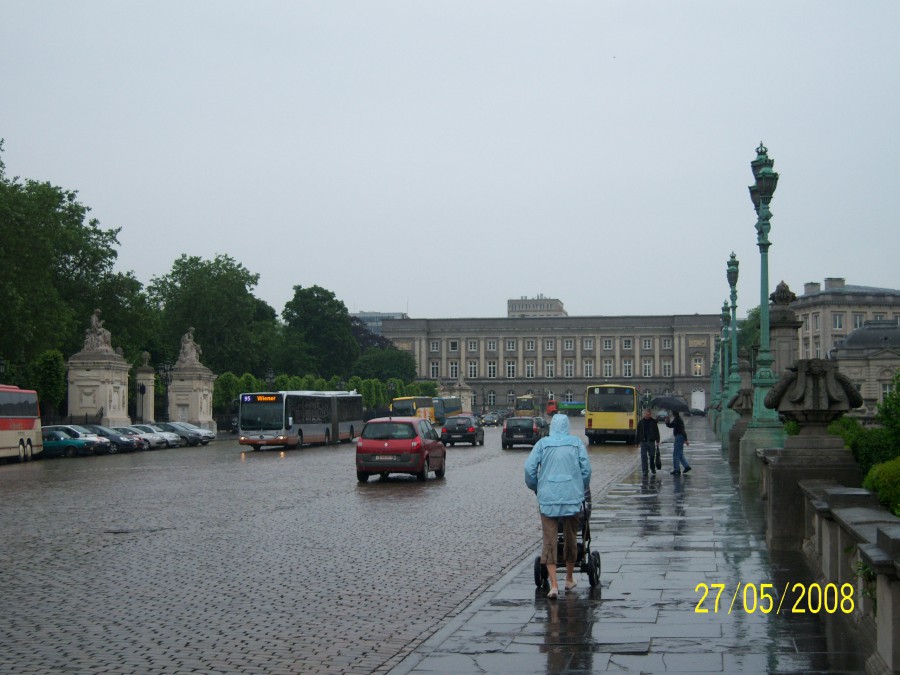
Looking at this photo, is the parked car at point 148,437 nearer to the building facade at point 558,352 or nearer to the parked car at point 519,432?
the parked car at point 519,432

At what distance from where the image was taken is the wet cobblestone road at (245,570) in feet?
29.3

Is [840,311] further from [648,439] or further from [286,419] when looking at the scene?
[648,439]

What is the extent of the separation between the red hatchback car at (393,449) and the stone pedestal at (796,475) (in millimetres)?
15455

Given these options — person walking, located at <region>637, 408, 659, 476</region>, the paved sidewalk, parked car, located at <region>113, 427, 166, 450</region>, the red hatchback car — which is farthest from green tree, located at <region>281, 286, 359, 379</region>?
the paved sidewalk

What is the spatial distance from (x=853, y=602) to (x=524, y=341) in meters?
175

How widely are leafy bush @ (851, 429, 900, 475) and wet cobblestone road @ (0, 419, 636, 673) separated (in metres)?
4.12

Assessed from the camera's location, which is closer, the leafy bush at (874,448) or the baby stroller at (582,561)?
the baby stroller at (582,561)

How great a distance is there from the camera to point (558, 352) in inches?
7234

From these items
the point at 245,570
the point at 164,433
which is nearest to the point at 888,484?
the point at 245,570

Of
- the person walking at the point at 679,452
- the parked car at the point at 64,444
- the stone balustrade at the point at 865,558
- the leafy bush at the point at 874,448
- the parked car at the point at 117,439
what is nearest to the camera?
the stone balustrade at the point at 865,558

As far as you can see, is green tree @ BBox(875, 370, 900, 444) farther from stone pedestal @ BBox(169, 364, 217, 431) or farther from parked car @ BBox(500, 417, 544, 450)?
stone pedestal @ BBox(169, 364, 217, 431)

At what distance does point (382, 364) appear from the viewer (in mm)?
148125

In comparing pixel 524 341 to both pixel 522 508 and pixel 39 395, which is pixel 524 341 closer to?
pixel 39 395
